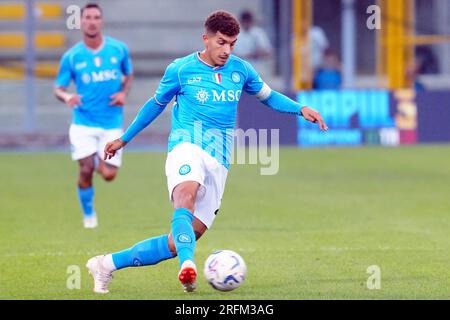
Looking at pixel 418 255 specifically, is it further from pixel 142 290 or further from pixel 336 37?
pixel 336 37

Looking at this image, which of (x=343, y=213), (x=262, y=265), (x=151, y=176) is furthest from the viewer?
(x=151, y=176)

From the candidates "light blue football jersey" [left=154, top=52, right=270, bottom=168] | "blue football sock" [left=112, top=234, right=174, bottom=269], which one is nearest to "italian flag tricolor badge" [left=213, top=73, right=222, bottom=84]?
"light blue football jersey" [left=154, top=52, right=270, bottom=168]

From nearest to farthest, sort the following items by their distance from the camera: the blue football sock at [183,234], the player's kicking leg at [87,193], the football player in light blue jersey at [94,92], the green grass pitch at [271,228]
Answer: the blue football sock at [183,234]
the green grass pitch at [271,228]
the player's kicking leg at [87,193]
the football player in light blue jersey at [94,92]

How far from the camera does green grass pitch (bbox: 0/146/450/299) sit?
8445 millimetres

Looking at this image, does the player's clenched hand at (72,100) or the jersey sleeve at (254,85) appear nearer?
the jersey sleeve at (254,85)

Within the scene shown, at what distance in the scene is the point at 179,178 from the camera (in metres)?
7.93

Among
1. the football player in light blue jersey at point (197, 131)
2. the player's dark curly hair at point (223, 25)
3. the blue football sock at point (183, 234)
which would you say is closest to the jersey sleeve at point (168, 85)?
the football player in light blue jersey at point (197, 131)

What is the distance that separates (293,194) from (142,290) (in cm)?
737

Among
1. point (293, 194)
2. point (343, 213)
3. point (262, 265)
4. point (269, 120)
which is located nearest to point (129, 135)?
point (262, 265)

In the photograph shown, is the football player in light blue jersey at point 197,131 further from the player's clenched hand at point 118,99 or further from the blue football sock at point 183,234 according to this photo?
the player's clenched hand at point 118,99

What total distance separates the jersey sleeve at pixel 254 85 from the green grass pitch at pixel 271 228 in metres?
1.40

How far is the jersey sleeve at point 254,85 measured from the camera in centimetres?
847

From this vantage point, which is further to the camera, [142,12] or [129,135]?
[142,12]

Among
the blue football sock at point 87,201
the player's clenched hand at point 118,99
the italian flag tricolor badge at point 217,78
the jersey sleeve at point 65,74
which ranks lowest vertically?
the blue football sock at point 87,201
